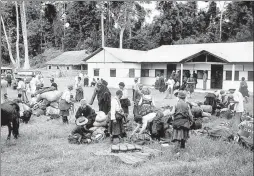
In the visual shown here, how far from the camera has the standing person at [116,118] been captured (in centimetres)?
782

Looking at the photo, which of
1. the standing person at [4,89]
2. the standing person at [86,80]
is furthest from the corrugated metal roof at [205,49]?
the standing person at [4,89]

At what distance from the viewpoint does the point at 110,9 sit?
6211 mm

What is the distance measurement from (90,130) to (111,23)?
3510 mm

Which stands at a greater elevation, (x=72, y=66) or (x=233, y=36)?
(x=233, y=36)

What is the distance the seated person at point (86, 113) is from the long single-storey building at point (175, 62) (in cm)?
132

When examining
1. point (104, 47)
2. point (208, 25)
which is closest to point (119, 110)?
point (104, 47)

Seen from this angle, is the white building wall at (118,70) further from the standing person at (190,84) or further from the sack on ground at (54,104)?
the sack on ground at (54,104)

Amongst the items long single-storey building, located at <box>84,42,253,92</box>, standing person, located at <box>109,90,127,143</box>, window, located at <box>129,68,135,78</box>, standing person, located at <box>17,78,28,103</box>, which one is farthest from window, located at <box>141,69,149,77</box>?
standing person, located at <box>17,78,28,103</box>

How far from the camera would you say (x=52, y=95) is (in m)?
9.23

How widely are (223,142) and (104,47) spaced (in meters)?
3.92

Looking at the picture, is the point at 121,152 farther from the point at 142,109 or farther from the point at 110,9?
the point at 110,9

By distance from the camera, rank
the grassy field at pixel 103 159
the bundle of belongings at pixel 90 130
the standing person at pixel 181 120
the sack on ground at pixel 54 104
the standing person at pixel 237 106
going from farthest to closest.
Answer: the sack on ground at pixel 54 104
the bundle of belongings at pixel 90 130
the standing person at pixel 237 106
the standing person at pixel 181 120
the grassy field at pixel 103 159

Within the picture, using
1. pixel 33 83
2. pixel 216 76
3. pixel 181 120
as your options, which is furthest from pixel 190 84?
pixel 33 83

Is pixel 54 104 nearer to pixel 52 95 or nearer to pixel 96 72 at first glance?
pixel 52 95
